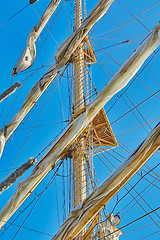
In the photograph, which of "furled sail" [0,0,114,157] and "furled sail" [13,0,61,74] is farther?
"furled sail" [13,0,61,74]

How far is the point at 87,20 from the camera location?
10.0 m

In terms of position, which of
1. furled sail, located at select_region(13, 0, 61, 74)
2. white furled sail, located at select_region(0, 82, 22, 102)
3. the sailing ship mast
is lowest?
the sailing ship mast

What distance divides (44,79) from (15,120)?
1.37 m

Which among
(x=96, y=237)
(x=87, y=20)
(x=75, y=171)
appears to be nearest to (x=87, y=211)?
(x=96, y=237)

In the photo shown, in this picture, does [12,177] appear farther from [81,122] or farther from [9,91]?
[9,91]

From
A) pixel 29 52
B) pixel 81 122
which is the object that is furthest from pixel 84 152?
pixel 29 52

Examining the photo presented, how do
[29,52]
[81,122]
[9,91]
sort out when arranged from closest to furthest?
1. [81,122]
2. [9,91]
3. [29,52]

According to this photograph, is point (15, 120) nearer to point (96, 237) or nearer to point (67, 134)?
point (67, 134)

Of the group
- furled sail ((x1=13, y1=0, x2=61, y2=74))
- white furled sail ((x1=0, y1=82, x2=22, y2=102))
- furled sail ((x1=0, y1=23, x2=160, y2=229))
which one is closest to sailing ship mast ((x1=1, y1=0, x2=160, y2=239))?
furled sail ((x1=0, y1=23, x2=160, y2=229))

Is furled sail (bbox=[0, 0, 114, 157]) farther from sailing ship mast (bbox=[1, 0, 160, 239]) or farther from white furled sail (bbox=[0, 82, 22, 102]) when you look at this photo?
sailing ship mast (bbox=[1, 0, 160, 239])

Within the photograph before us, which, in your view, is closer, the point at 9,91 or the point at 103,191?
the point at 103,191

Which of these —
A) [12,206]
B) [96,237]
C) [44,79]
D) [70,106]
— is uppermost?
[44,79]

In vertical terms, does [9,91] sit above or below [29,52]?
below

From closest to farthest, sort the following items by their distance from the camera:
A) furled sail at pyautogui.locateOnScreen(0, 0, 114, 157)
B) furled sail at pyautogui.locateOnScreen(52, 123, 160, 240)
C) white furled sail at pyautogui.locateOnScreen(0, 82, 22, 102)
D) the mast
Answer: furled sail at pyautogui.locateOnScreen(52, 123, 160, 240)
the mast
furled sail at pyautogui.locateOnScreen(0, 0, 114, 157)
white furled sail at pyautogui.locateOnScreen(0, 82, 22, 102)
